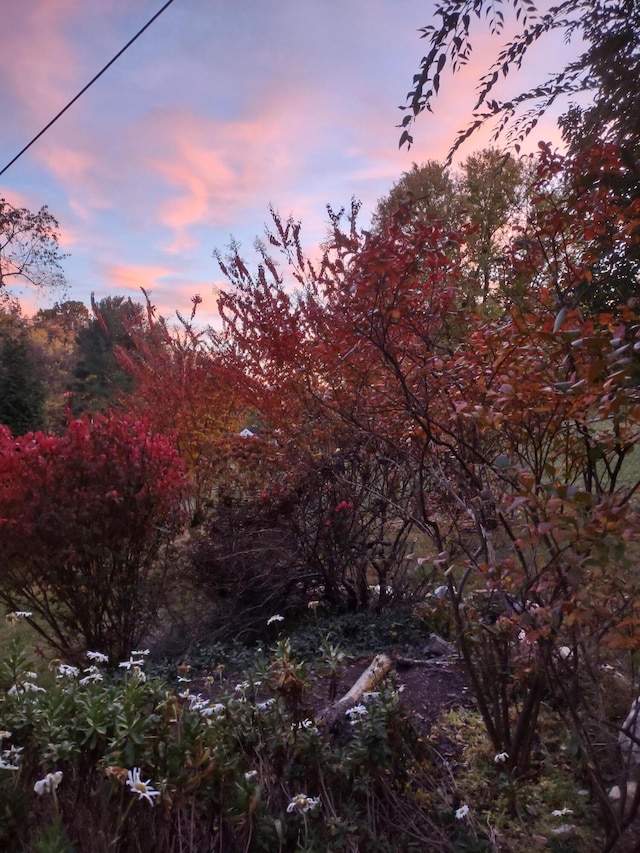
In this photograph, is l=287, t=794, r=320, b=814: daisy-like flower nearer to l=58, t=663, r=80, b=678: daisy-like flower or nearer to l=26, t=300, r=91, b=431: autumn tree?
l=58, t=663, r=80, b=678: daisy-like flower

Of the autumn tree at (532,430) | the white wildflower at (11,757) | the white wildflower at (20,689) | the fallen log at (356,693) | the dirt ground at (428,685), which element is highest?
the autumn tree at (532,430)

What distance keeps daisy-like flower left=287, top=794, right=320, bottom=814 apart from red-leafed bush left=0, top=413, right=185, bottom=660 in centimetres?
288

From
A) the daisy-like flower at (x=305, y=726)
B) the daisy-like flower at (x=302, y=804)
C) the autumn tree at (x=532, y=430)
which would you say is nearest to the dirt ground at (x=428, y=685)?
the autumn tree at (x=532, y=430)

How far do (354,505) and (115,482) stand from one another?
1832 mm

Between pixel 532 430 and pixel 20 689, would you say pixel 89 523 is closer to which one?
pixel 20 689

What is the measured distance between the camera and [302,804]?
202 centimetres

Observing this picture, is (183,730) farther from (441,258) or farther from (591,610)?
(441,258)

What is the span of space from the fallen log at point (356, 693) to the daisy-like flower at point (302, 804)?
1.49 feet

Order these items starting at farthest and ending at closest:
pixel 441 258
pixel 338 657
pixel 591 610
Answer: pixel 441 258
pixel 338 657
pixel 591 610

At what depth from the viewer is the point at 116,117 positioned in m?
4.84

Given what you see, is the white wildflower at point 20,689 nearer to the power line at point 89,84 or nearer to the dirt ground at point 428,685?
the dirt ground at point 428,685

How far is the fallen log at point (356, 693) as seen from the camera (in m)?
2.79

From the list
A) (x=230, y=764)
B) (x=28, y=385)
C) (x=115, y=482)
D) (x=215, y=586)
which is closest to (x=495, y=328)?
(x=230, y=764)

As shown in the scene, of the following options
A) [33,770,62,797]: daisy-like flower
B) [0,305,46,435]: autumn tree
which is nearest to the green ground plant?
[33,770,62,797]: daisy-like flower
